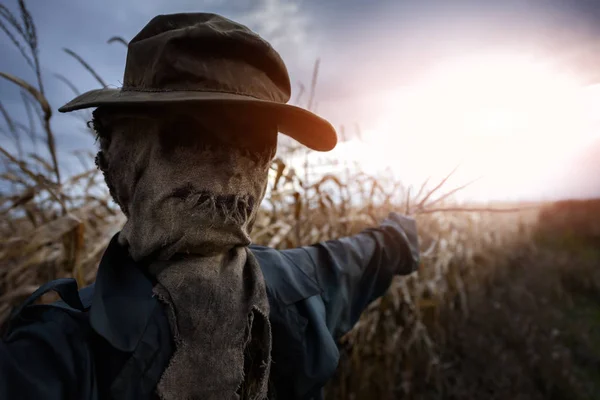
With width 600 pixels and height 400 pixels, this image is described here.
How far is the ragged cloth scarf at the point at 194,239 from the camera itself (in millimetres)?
750

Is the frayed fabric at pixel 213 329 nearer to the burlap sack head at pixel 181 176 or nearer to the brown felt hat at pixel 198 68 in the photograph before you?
the burlap sack head at pixel 181 176

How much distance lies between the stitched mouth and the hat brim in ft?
0.60

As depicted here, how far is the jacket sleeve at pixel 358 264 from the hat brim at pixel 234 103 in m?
0.35

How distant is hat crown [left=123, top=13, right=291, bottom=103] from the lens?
0.74 metres

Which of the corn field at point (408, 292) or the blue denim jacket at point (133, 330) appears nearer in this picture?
the blue denim jacket at point (133, 330)

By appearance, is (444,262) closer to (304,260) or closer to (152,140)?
(304,260)

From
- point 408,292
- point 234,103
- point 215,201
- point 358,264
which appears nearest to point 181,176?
point 215,201

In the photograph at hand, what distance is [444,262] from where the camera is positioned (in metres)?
2.48

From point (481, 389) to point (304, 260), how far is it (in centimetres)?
176

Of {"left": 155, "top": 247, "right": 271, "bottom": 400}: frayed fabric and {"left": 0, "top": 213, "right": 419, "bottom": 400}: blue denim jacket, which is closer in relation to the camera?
{"left": 0, "top": 213, "right": 419, "bottom": 400}: blue denim jacket

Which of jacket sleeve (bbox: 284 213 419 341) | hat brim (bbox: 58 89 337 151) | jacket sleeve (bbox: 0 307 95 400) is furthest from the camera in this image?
jacket sleeve (bbox: 284 213 419 341)

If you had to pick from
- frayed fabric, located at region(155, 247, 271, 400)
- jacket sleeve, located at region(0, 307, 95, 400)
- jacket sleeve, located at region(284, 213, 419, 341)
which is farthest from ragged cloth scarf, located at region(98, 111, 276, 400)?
jacket sleeve, located at region(284, 213, 419, 341)

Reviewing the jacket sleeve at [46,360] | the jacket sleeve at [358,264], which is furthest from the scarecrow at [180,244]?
the jacket sleeve at [358,264]

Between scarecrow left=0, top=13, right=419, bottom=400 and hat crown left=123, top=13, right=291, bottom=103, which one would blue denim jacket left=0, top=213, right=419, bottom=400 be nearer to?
scarecrow left=0, top=13, right=419, bottom=400
